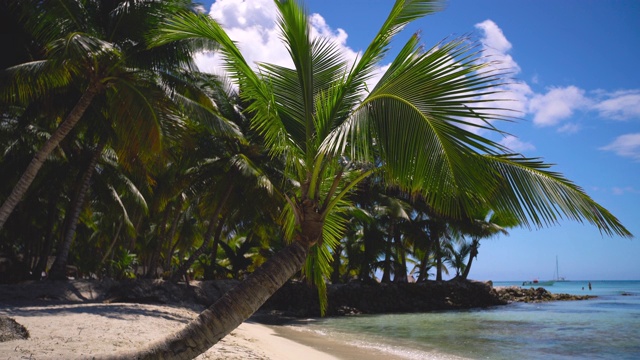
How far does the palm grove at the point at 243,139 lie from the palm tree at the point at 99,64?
0.04m

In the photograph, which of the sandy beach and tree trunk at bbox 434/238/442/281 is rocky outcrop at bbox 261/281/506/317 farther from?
the sandy beach

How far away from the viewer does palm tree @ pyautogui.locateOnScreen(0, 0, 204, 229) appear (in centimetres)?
978

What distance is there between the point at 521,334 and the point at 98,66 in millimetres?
14637

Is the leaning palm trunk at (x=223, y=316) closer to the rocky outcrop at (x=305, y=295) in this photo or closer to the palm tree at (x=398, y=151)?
the palm tree at (x=398, y=151)

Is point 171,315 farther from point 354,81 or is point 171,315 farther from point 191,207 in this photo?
point 191,207

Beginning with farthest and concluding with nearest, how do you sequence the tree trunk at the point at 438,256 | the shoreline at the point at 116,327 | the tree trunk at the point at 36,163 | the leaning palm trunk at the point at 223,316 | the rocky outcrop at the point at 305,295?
the tree trunk at the point at 438,256, the rocky outcrop at the point at 305,295, the tree trunk at the point at 36,163, the shoreline at the point at 116,327, the leaning palm trunk at the point at 223,316

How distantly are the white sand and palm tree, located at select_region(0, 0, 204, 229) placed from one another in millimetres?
2861

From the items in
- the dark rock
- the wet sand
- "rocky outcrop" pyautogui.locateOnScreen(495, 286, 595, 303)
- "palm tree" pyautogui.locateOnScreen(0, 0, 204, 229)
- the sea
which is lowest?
the sea

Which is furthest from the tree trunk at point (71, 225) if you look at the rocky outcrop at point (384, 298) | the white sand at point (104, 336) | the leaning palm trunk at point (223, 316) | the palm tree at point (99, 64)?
the rocky outcrop at point (384, 298)

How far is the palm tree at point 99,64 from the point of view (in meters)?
9.78

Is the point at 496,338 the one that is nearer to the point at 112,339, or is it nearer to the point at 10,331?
the point at 112,339

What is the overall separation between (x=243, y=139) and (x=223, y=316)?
36.1 ft

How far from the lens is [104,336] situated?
671cm

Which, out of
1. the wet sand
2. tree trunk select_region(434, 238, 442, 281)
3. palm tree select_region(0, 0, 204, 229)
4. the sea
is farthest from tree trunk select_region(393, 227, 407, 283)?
palm tree select_region(0, 0, 204, 229)
